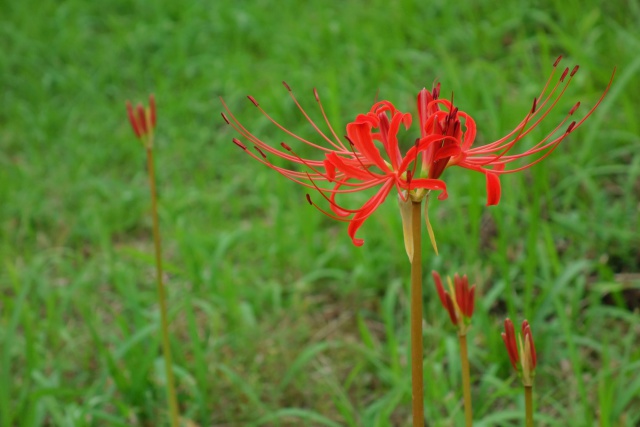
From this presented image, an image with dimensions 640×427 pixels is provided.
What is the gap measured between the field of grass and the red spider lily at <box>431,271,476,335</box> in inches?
22.9

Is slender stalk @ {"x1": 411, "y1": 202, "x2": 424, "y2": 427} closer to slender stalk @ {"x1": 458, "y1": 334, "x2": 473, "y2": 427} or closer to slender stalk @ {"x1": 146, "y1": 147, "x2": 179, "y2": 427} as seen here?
slender stalk @ {"x1": 458, "y1": 334, "x2": 473, "y2": 427}

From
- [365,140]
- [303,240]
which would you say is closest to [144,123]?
[365,140]

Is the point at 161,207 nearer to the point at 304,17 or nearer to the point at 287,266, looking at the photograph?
the point at 287,266

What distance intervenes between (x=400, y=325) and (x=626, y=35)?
68.3 inches

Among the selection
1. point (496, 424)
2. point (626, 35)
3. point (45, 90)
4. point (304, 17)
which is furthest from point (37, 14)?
point (496, 424)

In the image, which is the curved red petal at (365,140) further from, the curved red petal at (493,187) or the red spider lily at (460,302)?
the red spider lily at (460,302)

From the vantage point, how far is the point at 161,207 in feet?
11.8

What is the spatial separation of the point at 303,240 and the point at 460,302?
6.36 ft

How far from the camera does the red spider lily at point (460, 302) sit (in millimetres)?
1173

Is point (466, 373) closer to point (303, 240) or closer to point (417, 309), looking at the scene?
point (417, 309)

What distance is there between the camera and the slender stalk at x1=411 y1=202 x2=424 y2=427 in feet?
3.21

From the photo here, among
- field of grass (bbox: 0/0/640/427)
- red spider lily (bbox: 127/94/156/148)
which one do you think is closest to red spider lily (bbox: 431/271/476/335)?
field of grass (bbox: 0/0/640/427)

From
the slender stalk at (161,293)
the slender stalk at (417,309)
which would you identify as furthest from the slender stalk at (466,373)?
the slender stalk at (161,293)

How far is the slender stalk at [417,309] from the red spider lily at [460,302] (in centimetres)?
19
